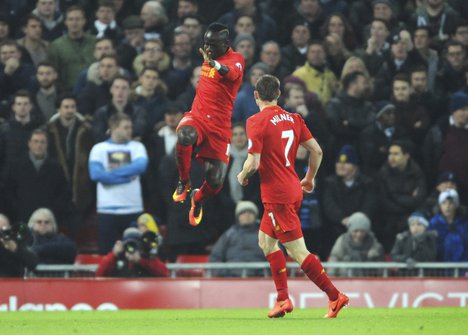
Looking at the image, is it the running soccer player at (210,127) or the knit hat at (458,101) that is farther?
the knit hat at (458,101)

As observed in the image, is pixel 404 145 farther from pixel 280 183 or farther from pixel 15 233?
pixel 280 183

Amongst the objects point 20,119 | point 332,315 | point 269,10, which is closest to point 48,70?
point 20,119

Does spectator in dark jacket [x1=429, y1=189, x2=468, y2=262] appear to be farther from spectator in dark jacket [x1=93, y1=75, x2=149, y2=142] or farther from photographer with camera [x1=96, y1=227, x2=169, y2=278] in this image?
spectator in dark jacket [x1=93, y1=75, x2=149, y2=142]

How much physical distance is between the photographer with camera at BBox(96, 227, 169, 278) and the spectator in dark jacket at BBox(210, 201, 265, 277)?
Answer: 34.2 inches

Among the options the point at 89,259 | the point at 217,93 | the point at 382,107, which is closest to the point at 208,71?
the point at 217,93

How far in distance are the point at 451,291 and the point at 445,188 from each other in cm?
206

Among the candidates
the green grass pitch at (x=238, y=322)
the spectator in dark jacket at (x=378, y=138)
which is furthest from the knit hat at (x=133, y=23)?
the green grass pitch at (x=238, y=322)

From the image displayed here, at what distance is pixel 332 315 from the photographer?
13102 mm

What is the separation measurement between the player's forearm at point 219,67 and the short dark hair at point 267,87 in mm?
383

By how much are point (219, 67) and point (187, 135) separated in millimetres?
835

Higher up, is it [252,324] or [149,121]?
[149,121]

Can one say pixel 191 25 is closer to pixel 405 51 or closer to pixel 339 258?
pixel 405 51

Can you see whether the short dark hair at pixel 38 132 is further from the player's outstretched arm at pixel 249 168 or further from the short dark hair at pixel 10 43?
the player's outstretched arm at pixel 249 168

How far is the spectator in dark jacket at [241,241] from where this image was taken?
17625mm
